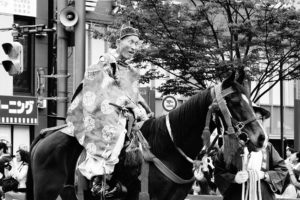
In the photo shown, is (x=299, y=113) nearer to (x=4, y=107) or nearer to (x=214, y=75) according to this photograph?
(x=214, y=75)

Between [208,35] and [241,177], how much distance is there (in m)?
11.6

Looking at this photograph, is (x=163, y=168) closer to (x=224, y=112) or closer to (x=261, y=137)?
(x=224, y=112)

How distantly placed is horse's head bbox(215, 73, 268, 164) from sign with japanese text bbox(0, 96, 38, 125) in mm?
19821

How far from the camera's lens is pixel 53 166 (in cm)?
768

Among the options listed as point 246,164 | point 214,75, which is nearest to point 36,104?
point 214,75

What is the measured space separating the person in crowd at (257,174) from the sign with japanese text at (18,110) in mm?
18165

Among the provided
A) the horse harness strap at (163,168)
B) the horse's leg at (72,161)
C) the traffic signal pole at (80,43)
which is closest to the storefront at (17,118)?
the traffic signal pole at (80,43)

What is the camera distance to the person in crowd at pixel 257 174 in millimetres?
8766

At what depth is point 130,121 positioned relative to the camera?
7.43 m

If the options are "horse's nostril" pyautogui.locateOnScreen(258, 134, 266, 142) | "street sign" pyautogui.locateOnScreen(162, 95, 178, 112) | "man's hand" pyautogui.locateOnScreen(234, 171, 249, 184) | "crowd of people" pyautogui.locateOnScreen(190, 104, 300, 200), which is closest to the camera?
"horse's nostril" pyautogui.locateOnScreen(258, 134, 266, 142)

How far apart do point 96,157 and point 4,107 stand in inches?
768

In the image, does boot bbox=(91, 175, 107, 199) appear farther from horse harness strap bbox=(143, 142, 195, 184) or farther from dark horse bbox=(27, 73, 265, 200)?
horse harness strap bbox=(143, 142, 195, 184)

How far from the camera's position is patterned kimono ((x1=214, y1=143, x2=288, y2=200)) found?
348 inches

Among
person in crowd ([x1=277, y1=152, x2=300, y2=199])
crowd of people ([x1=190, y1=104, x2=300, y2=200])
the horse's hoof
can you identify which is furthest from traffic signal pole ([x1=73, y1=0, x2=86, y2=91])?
the horse's hoof
